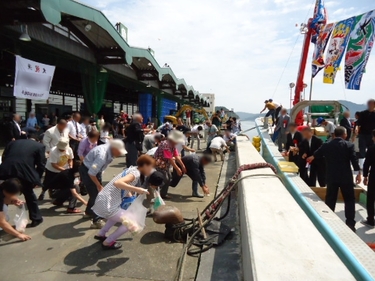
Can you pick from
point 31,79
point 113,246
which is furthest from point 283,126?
point 31,79

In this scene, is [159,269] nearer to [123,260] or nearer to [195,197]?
[123,260]

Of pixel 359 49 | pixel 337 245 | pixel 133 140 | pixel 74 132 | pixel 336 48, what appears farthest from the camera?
pixel 336 48

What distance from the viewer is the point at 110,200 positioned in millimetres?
3369

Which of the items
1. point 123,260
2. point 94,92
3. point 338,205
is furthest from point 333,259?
point 94,92

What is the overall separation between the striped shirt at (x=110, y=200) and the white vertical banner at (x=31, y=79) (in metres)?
5.34

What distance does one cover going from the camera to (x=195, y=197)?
5.84 metres

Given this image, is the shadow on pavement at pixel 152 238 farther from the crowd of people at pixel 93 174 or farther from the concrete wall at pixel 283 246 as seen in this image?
the concrete wall at pixel 283 246

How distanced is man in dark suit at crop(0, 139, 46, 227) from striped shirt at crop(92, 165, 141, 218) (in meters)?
1.33

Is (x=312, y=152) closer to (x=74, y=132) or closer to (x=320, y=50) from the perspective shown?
(x=74, y=132)

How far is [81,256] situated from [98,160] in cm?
131

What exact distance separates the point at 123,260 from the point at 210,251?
1079 millimetres

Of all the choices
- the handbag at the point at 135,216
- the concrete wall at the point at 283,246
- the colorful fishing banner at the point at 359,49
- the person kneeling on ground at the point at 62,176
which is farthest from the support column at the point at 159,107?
the concrete wall at the point at 283,246

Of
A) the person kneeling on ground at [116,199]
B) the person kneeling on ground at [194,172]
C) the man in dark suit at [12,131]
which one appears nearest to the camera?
the person kneeling on ground at [116,199]

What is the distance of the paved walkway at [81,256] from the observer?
9.67 ft
